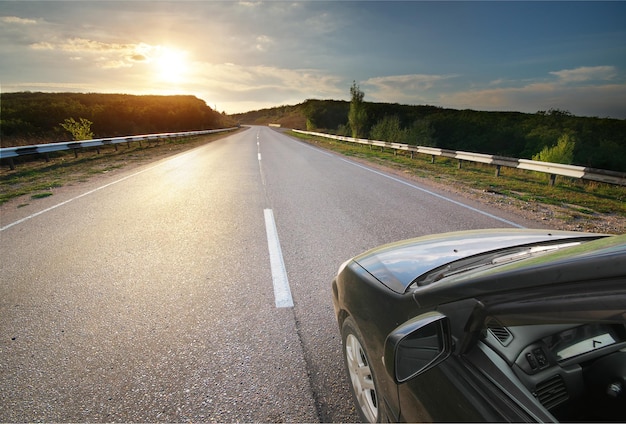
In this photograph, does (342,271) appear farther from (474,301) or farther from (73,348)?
(73,348)

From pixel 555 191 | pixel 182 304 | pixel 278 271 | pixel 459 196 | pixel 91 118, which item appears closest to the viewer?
pixel 182 304

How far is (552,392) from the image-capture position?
1.28 meters

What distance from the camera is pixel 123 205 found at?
7047mm

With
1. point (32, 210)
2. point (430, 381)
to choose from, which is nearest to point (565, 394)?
point (430, 381)

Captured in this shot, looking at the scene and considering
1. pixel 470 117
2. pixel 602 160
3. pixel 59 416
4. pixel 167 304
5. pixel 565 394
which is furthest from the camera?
pixel 470 117

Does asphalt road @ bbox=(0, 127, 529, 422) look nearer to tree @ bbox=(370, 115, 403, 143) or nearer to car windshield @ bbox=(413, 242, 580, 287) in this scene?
car windshield @ bbox=(413, 242, 580, 287)

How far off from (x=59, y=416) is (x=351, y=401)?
1892 millimetres

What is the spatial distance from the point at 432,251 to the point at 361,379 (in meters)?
0.94

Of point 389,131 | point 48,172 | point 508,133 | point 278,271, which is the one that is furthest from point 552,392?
point 508,133

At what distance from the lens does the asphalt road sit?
2.16 metres

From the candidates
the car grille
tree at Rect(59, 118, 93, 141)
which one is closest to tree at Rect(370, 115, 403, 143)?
tree at Rect(59, 118, 93, 141)

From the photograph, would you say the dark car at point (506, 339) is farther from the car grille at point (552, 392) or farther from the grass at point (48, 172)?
the grass at point (48, 172)

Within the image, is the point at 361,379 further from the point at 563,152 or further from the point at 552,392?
the point at 563,152

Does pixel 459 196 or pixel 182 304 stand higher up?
pixel 459 196
